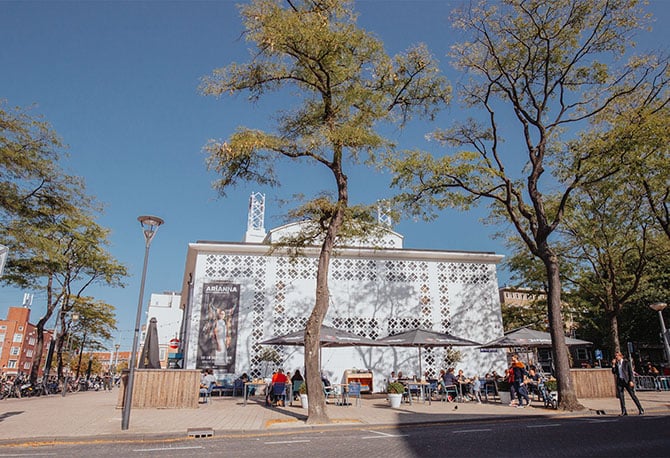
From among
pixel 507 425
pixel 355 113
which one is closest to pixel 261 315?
pixel 355 113

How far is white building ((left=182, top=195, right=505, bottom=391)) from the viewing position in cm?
2158

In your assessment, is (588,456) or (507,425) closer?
(588,456)

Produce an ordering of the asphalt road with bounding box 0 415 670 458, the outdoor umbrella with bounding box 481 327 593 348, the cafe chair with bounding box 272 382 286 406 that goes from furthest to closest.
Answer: the outdoor umbrella with bounding box 481 327 593 348 < the cafe chair with bounding box 272 382 286 406 < the asphalt road with bounding box 0 415 670 458

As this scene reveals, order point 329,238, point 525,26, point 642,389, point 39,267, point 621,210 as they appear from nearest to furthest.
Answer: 1. point 329,238
2. point 525,26
3. point 621,210
4. point 642,389
5. point 39,267

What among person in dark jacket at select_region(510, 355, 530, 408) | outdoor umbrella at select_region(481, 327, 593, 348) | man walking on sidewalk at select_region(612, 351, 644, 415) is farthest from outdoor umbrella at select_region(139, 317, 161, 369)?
man walking on sidewalk at select_region(612, 351, 644, 415)

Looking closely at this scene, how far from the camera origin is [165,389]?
14531 mm

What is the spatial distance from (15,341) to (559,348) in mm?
88084

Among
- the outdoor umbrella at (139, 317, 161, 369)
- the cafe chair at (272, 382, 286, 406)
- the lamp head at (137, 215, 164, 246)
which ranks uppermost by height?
the lamp head at (137, 215, 164, 246)

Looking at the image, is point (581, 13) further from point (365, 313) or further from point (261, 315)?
point (261, 315)

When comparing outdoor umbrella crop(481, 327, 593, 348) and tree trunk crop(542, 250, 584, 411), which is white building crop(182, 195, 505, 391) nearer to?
outdoor umbrella crop(481, 327, 593, 348)

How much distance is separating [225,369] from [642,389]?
2143 centimetres

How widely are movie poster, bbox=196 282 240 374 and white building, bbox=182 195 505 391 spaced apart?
0.05 meters

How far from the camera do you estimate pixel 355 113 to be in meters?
13.3

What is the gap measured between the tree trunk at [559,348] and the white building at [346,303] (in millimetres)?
9135
